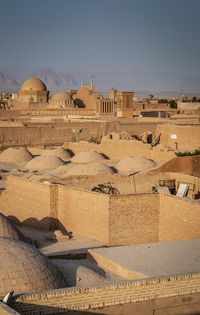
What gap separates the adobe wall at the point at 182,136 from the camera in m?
22.8

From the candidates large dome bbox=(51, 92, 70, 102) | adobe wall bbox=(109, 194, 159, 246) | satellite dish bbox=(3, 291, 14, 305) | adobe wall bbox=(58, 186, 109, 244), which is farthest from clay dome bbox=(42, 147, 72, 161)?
large dome bbox=(51, 92, 70, 102)

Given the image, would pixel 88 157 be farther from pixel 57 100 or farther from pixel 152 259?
pixel 57 100

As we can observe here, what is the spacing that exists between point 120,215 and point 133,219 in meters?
0.35

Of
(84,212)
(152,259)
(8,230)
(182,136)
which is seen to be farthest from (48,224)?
(182,136)

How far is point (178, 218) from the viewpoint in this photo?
13.6 m

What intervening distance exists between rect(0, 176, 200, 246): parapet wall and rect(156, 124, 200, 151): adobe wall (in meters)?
8.84

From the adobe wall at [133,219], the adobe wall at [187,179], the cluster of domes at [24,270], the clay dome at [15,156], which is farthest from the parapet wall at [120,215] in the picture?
the clay dome at [15,156]

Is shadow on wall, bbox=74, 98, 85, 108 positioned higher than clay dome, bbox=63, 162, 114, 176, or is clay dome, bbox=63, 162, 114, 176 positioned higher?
Result: shadow on wall, bbox=74, 98, 85, 108

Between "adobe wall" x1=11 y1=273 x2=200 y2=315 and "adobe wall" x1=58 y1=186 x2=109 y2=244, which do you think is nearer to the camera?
"adobe wall" x1=11 y1=273 x2=200 y2=315

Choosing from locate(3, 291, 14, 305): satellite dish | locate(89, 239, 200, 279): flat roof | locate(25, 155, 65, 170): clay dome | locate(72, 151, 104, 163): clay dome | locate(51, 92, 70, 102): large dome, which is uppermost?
locate(51, 92, 70, 102): large dome

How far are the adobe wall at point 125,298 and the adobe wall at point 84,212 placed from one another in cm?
575

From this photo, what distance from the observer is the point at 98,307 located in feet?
24.7

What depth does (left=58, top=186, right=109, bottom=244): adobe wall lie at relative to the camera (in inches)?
548

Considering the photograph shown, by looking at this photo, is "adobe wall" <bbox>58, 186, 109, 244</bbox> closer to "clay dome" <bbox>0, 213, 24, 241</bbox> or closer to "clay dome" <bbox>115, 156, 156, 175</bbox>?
"clay dome" <bbox>0, 213, 24, 241</bbox>
